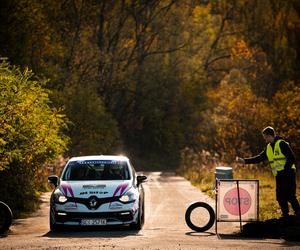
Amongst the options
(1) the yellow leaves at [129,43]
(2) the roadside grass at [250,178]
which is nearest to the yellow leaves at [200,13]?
(1) the yellow leaves at [129,43]

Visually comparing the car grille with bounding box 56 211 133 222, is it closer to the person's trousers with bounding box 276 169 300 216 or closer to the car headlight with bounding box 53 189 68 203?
the car headlight with bounding box 53 189 68 203

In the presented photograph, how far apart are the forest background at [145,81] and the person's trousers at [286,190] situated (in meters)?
6.22

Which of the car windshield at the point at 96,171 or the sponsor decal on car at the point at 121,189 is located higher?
the car windshield at the point at 96,171

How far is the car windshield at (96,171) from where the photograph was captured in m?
19.7

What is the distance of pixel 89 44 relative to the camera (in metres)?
57.5

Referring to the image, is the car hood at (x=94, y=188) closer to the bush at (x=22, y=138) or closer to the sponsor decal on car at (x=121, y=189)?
the sponsor decal on car at (x=121, y=189)

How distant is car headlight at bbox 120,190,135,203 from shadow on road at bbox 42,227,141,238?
2.04 feet

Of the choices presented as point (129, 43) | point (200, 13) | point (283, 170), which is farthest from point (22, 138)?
point (200, 13)

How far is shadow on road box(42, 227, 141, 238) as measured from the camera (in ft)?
56.4

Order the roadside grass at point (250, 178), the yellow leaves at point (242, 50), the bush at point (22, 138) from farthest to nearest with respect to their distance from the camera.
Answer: the yellow leaves at point (242, 50)
the roadside grass at point (250, 178)
the bush at point (22, 138)

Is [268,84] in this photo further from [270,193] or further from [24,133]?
[24,133]

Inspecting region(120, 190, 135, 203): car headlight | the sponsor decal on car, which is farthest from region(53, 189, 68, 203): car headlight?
region(120, 190, 135, 203): car headlight

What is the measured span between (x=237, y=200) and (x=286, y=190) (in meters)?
1.00

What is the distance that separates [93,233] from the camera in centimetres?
1767
